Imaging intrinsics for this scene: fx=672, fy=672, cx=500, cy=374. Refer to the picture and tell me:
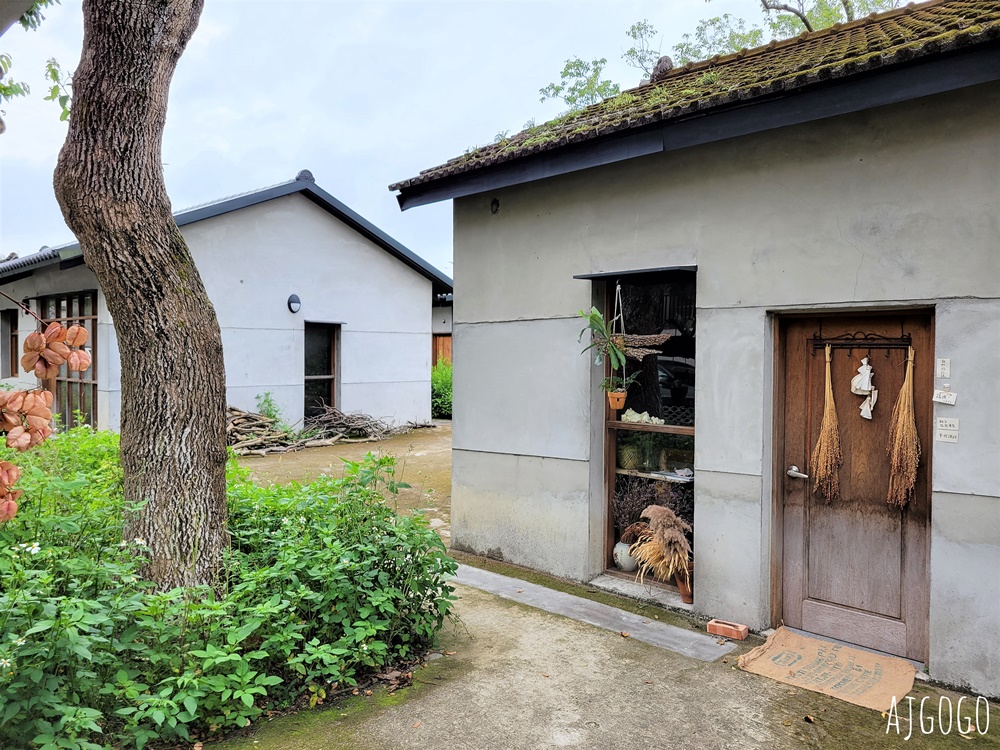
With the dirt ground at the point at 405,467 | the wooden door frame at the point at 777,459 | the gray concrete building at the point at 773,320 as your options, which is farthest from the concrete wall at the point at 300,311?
the wooden door frame at the point at 777,459

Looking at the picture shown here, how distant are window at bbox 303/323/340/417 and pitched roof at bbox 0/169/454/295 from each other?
7.09 ft

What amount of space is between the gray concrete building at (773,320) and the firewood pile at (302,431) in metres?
6.46

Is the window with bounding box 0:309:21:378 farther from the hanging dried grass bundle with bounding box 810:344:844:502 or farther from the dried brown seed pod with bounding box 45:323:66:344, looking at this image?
the hanging dried grass bundle with bounding box 810:344:844:502

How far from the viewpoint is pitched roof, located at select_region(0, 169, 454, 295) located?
36.9ft

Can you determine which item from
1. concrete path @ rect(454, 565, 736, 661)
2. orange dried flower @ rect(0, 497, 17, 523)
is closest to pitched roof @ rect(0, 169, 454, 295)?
concrete path @ rect(454, 565, 736, 661)

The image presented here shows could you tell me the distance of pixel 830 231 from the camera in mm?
4156

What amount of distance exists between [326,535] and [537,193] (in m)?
3.40

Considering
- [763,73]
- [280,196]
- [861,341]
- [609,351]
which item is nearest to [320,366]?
[280,196]

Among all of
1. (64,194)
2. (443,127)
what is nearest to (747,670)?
(64,194)

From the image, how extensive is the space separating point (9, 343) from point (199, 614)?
15.3m

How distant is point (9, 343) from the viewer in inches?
589

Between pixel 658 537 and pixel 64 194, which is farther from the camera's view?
pixel 658 537

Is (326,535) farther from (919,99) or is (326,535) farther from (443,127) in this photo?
(443,127)

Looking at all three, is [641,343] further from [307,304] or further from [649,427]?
[307,304]
